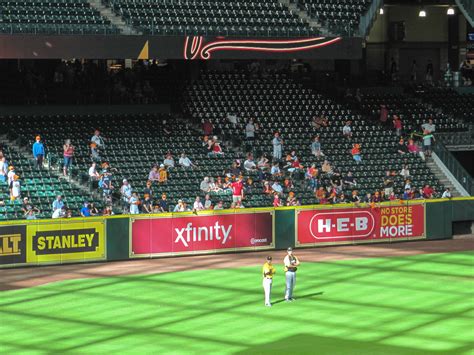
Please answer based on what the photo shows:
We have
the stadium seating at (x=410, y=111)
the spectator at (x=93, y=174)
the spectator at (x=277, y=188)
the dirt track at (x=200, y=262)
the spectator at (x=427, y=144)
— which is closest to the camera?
the dirt track at (x=200, y=262)

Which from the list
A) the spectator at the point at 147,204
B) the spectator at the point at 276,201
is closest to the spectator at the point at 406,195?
the spectator at the point at 276,201

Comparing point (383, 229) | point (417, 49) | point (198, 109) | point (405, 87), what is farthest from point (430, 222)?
point (417, 49)

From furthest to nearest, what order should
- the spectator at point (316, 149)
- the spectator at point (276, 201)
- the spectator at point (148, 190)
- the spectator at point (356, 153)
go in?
the spectator at point (356, 153)
the spectator at point (316, 149)
the spectator at point (276, 201)
the spectator at point (148, 190)

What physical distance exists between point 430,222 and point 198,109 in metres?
12.0

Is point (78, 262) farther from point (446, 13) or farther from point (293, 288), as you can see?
point (446, 13)

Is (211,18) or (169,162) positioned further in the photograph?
(211,18)

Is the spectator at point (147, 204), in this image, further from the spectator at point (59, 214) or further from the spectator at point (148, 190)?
the spectator at point (59, 214)

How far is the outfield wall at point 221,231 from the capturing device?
37.6 meters

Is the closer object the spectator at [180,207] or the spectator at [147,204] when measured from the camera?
the spectator at [180,207]

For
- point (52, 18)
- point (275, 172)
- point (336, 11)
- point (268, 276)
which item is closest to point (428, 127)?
point (336, 11)

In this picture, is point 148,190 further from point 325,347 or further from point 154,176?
point 325,347

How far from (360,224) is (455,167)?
8.10 meters

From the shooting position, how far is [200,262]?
3928 centimetres

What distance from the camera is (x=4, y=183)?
134 ft
